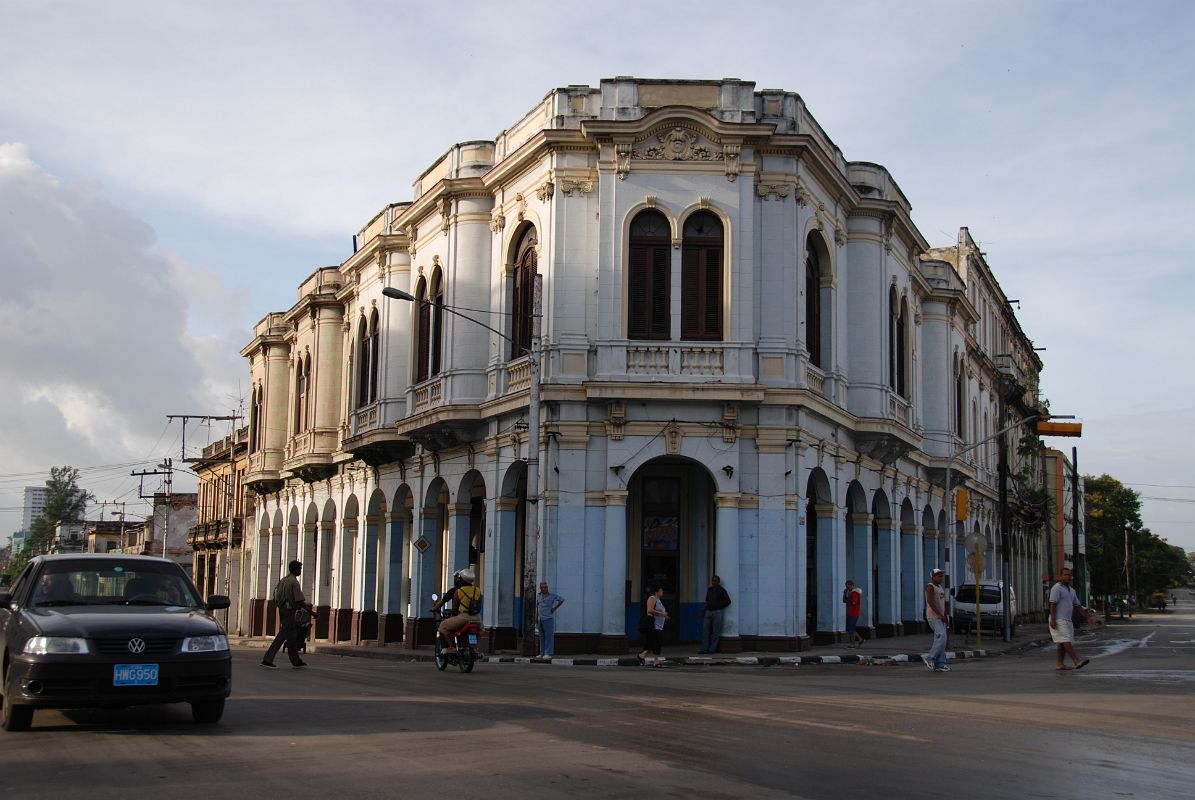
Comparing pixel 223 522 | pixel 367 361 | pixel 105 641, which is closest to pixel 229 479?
pixel 223 522

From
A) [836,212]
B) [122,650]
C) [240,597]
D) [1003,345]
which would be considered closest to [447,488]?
[836,212]

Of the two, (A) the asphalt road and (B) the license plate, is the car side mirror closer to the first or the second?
(A) the asphalt road

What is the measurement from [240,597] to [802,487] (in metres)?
39.1

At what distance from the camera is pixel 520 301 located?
3025 centimetres

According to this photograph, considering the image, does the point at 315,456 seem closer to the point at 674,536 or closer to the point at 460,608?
the point at 674,536

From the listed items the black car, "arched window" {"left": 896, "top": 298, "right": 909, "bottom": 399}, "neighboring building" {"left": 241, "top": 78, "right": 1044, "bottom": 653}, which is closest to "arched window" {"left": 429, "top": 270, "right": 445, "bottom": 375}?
"neighboring building" {"left": 241, "top": 78, "right": 1044, "bottom": 653}

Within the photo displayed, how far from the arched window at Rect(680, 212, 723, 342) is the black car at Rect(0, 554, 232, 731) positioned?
16.7 metres

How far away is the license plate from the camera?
10.8 meters

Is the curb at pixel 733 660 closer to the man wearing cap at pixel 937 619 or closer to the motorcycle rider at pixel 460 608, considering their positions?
the man wearing cap at pixel 937 619

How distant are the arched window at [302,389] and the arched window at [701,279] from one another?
22.6 m

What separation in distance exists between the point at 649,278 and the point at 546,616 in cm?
760

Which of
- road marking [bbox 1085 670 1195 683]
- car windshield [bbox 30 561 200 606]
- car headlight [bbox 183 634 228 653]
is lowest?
road marking [bbox 1085 670 1195 683]

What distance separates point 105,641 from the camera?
10805 mm

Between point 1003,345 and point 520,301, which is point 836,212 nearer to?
point 520,301
